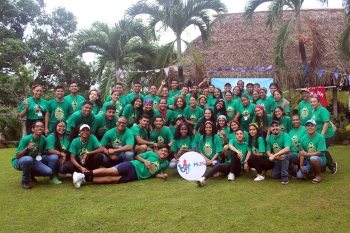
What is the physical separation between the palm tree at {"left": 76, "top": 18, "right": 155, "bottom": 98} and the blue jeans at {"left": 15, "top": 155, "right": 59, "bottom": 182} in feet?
19.0

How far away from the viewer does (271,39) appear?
44.1 ft

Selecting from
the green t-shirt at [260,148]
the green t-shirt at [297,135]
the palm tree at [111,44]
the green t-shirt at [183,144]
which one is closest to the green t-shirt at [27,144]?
the green t-shirt at [183,144]

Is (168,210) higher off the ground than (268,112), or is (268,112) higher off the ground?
(268,112)

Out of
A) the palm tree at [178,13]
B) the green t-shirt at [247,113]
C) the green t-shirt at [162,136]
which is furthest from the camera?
the palm tree at [178,13]

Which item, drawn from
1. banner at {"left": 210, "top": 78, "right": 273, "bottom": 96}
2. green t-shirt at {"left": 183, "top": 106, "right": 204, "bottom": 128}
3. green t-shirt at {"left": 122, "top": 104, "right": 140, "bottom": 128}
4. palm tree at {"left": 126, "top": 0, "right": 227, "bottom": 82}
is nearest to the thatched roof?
banner at {"left": 210, "top": 78, "right": 273, "bottom": 96}

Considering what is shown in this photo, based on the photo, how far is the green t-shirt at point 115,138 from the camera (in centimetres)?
586

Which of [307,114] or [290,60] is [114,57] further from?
[307,114]

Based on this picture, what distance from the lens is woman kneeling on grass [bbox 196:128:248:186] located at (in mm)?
5605

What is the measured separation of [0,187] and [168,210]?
3.16m

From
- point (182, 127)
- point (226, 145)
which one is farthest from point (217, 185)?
point (182, 127)

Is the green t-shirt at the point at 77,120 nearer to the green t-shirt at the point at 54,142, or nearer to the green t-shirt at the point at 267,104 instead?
the green t-shirt at the point at 54,142

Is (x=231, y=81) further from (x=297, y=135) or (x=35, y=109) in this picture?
(x=35, y=109)

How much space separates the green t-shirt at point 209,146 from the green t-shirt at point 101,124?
5.66 ft

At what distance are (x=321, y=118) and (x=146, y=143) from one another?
10.8 feet
